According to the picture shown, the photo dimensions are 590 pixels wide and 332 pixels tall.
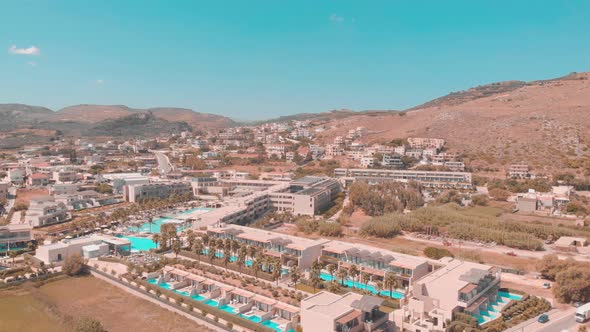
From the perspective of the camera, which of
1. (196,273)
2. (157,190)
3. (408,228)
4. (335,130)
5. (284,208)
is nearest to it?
(196,273)

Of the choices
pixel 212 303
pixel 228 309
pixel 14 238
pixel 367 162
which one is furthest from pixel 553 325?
pixel 367 162

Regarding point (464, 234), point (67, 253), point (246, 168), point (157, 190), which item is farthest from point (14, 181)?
point (464, 234)

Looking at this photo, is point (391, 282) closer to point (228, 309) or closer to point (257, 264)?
point (257, 264)

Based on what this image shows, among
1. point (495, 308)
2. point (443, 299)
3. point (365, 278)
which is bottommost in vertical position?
point (495, 308)

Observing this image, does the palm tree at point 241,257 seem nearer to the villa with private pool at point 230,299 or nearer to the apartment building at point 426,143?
the villa with private pool at point 230,299

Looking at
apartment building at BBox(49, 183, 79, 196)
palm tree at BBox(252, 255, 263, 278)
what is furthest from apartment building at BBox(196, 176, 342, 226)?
apartment building at BBox(49, 183, 79, 196)

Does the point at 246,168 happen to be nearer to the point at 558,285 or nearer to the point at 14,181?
the point at 14,181

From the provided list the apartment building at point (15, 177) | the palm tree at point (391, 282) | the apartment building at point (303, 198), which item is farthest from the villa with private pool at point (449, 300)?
the apartment building at point (15, 177)

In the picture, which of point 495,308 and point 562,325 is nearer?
point 562,325
